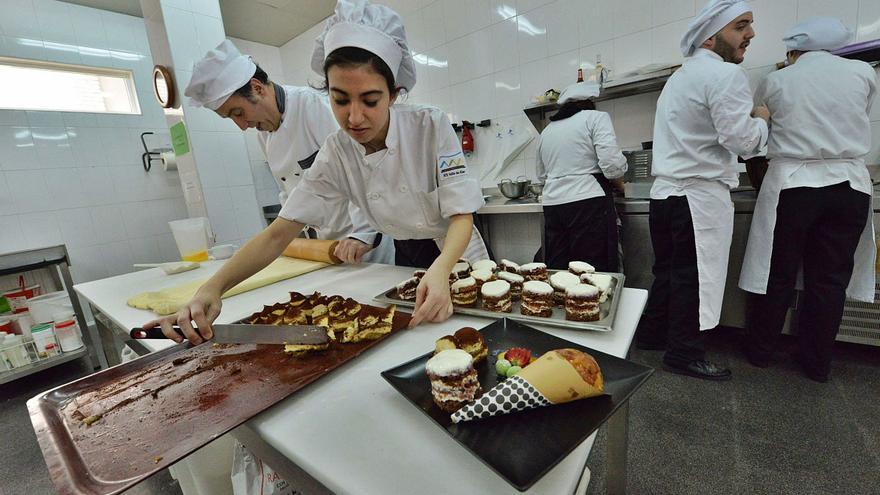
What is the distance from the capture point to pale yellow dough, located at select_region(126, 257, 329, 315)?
1.36m

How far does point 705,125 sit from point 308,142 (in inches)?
86.0

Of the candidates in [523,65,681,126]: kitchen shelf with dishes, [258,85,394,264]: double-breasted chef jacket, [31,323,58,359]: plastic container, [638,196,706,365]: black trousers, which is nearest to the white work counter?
[258,85,394,264]: double-breasted chef jacket

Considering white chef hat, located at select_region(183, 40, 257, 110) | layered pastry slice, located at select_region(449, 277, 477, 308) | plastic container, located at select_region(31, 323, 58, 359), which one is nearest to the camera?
layered pastry slice, located at select_region(449, 277, 477, 308)

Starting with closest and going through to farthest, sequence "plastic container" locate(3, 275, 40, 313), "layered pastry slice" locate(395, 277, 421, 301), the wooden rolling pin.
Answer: "layered pastry slice" locate(395, 277, 421, 301), the wooden rolling pin, "plastic container" locate(3, 275, 40, 313)

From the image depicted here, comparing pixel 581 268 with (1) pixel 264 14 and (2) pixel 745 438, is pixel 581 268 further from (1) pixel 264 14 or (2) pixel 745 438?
(1) pixel 264 14

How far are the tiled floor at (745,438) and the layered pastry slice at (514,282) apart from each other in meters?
1.05

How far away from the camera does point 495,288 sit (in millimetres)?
1034

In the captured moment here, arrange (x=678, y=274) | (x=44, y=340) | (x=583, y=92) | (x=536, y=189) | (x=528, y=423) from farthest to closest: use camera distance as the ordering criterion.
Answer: (x=536, y=189), (x=44, y=340), (x=583, y=92), (x=678, y=274), (x=528, y=423)

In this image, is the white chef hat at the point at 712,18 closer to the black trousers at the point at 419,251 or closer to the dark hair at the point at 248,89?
the black trousers at the point at 419,251

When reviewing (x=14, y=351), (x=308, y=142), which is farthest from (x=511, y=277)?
(x=14, y=351)

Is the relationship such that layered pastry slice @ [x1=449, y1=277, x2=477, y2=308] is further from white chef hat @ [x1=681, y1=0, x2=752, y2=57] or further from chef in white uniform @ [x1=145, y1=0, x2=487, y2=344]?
white chef hat @ [x1=681, y1=0, x2=752, y2=57]

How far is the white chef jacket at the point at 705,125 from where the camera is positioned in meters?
1.88

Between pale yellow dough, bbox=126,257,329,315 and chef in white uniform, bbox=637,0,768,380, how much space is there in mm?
2021

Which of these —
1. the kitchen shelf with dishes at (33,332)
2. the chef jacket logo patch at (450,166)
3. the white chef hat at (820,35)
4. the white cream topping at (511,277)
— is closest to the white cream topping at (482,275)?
the white cream topping at (511,277)
